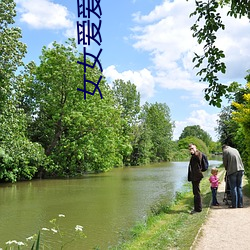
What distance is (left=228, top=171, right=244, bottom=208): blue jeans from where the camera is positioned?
33.1ft

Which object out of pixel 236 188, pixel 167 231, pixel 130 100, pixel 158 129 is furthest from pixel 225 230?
pixel 158 129

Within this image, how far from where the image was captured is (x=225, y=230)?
24.8 ft

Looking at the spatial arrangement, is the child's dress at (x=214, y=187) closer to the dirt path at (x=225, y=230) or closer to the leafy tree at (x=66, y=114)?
the dirt path at (x=225, y=230)

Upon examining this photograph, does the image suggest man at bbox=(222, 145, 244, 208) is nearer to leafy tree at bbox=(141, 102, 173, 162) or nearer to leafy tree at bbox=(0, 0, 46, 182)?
leafy tree at bbox=(0, 0, 46, 182)

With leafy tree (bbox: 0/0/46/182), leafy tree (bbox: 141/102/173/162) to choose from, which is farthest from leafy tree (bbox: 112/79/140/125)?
leafy tree (bbox: 0/0/46/182)

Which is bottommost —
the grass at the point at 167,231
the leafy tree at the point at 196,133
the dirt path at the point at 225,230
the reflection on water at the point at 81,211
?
the reflection on water at the point at 81,211

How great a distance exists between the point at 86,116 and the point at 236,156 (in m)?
18.8

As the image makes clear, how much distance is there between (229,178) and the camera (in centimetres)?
1028

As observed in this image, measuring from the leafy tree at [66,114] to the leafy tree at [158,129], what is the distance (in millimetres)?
40596

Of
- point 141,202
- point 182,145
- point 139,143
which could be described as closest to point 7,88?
point 141,202

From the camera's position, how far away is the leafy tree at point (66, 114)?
90.2ft

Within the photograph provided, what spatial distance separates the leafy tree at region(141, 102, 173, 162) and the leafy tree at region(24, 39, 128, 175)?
4060 centimetres

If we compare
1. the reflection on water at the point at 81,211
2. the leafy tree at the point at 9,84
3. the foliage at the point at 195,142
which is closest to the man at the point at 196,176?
the reflection on water at the point at 81,211

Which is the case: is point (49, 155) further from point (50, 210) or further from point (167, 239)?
point (167, 239)
